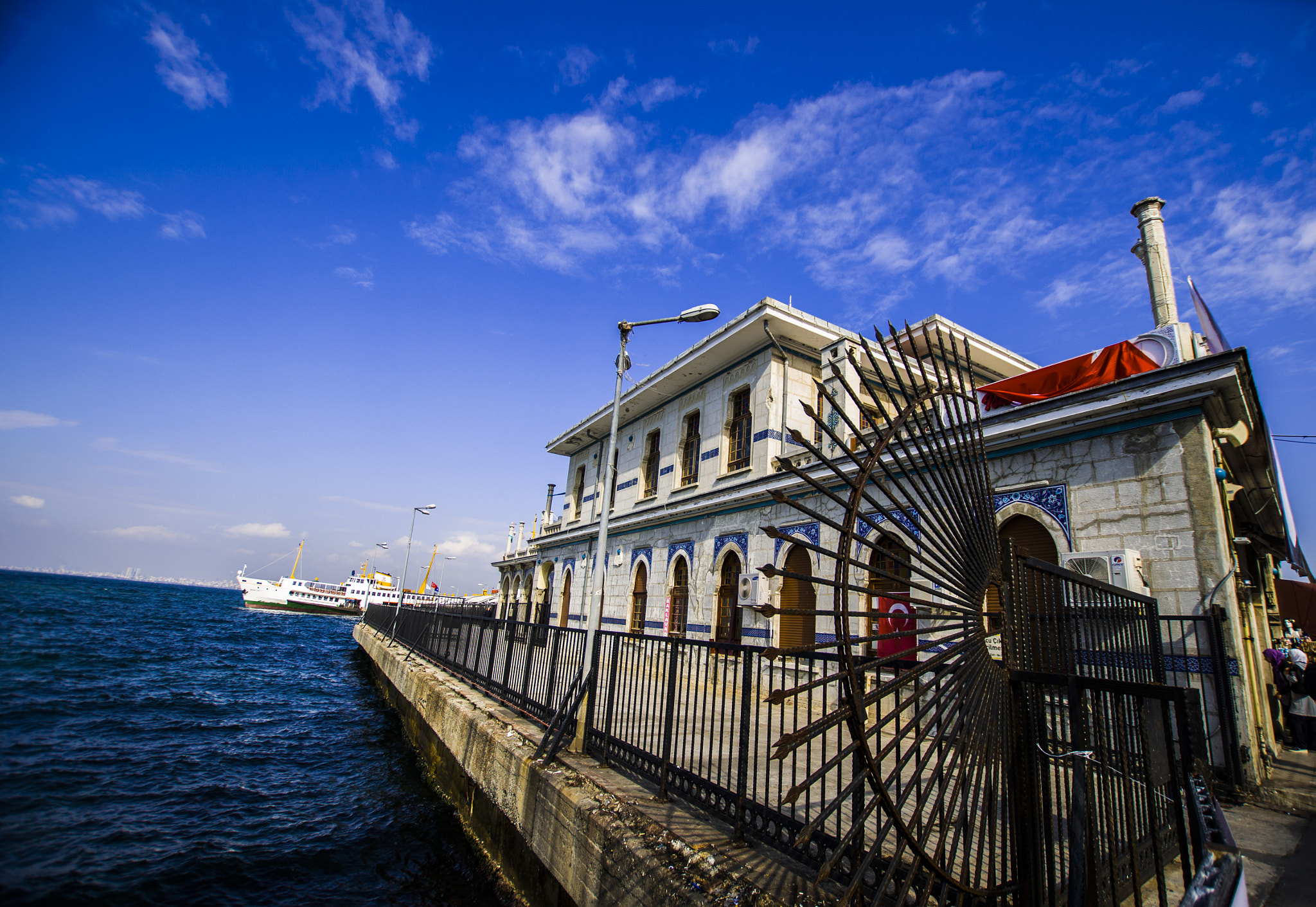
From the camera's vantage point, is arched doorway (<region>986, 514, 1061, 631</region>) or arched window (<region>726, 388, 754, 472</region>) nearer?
arched doorway (<region>986, 514, 1061, 631</region>)

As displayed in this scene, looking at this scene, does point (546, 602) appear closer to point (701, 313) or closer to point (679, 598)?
point (679, 598)

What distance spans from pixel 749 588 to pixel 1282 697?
762 cm

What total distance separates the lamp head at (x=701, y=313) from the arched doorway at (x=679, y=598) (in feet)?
23.6

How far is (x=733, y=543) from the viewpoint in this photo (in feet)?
38.8

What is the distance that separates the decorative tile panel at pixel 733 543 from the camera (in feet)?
37.7

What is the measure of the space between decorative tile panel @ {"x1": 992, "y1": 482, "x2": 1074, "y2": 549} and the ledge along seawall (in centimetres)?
491

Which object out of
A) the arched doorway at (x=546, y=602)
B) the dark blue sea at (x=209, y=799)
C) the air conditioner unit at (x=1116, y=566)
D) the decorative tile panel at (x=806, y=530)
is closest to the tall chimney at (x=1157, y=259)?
the air conditioner unit at (x=1116, y=566)

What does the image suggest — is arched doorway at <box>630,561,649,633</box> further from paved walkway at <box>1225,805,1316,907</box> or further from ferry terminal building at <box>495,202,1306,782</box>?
paved walkway at <box>1225,805,1316,907</box>

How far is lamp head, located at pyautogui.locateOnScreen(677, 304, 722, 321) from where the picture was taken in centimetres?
700

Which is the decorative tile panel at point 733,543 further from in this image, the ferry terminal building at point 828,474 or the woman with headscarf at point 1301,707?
the woman with headscarf at point 1301,707

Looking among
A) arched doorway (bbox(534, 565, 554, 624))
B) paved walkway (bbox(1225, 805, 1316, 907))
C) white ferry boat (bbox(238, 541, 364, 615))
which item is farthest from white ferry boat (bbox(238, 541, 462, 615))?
paved walkway (bbox(1225, 805, 1316, 907))

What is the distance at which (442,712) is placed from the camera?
830 cm

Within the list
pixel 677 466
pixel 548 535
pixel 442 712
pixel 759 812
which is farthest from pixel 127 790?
pixel 548 535

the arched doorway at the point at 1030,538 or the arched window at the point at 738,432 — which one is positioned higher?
the arched window at the point at 738,432
